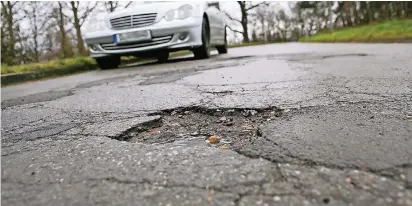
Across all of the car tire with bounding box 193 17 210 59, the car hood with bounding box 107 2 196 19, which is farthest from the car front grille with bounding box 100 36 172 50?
the car tire with bounding box 193 17 210 59

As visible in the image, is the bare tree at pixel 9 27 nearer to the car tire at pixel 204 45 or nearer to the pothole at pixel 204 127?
the car tire at pixel 204 45

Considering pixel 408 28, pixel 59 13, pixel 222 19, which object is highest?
pixel 59 13

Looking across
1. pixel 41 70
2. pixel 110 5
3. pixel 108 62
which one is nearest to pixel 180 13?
pixel 108 62

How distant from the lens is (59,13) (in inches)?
593

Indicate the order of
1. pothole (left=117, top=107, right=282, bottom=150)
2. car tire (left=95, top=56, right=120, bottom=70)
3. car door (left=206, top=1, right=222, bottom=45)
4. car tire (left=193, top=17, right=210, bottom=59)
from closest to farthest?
1. pothole (left=117, top=107, right=282, bottom=150)
2. car tire (left=193, top=17, right=210, bottom=59)
3. car tire (left=95, top=56, right=120, bottom=70)
4. car door (left=206, top=1, right=222, bottom=45)

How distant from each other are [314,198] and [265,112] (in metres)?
1.01

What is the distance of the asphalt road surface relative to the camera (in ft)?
3.14

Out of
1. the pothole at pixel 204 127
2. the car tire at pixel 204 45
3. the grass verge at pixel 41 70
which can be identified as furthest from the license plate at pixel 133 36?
the pothole at pixel 204 127

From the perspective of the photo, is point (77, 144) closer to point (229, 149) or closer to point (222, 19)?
point (229, 149)

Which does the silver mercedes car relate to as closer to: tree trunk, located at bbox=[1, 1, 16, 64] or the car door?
the car door

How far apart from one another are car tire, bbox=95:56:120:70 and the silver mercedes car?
34cm

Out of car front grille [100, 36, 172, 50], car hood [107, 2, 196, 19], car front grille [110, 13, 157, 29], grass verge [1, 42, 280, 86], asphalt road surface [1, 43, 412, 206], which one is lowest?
asphalt road surface [1, 43, 412, 206]

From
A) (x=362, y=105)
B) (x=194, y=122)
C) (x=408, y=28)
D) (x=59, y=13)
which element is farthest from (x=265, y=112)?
(x=59, y=13)

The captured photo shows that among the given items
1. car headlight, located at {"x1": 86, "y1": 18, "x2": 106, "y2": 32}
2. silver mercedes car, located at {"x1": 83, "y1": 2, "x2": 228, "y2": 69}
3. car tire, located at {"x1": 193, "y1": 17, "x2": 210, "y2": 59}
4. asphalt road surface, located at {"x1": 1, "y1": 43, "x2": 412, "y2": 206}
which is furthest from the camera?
car tire, located at {"x1": 193, "y1": 17, "x2": 210, "y2": 59}
